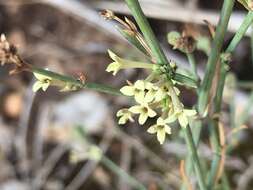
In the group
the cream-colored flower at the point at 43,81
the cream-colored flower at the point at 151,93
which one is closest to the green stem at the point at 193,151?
the cream-colored flower at the point at 151,93

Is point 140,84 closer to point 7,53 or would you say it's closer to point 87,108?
point 7,53

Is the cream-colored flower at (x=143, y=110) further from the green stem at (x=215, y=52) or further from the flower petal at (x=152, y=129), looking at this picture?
the green stem at (x=215, y=52)

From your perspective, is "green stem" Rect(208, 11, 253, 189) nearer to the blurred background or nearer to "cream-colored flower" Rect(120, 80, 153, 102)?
"cream-colored flower" Rect(120, 80, 153, 102)

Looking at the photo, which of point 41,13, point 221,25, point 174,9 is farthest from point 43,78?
point 41,13

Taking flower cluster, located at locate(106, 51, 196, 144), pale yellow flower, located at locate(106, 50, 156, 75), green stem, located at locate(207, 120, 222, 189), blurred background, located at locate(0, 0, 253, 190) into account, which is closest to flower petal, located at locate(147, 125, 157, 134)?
flower cluster, located at locate(106, 51, 196, 144)

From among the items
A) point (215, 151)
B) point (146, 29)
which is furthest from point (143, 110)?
point (215, 151)

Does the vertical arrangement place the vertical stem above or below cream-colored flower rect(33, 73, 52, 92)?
above
